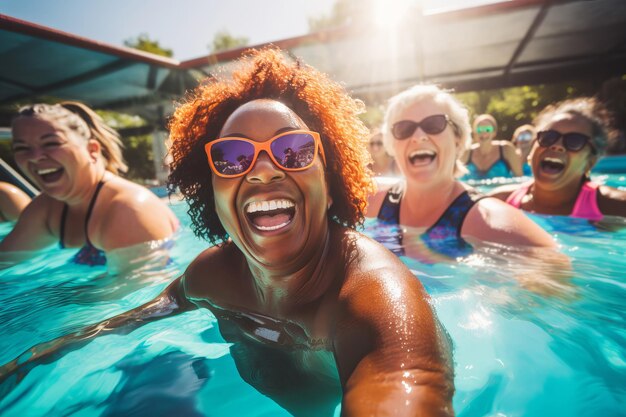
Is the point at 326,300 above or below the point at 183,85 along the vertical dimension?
below

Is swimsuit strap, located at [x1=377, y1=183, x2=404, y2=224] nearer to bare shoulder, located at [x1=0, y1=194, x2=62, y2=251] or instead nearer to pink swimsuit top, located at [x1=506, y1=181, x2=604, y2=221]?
pink swimsuit top, located at [x1=506, y1=181, x2=604, y2=221]

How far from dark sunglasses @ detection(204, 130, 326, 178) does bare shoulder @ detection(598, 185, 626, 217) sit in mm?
3781

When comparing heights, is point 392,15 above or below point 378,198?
above

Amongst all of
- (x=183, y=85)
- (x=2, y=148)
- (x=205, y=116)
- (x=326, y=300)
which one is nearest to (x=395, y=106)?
(x=205, y=116)

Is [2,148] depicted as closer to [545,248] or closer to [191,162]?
[191,162]

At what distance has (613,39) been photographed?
8.78 m

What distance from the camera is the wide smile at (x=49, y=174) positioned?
3.03m

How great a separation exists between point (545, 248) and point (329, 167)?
2.12 meters

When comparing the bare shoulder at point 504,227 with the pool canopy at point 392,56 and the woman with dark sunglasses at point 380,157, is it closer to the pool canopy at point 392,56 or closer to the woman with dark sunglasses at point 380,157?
the pool canopy at point 392,56

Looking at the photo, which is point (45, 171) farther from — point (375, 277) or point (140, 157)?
→ point (140, 157)

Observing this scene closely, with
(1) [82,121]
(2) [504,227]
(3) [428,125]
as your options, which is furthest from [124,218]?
(2) [504,227]

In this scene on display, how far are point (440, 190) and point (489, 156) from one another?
244 inches

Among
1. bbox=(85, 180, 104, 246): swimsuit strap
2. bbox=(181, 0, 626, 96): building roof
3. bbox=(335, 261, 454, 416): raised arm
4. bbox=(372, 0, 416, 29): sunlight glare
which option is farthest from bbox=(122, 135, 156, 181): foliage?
bbox=(335, 261, 454, 416): raised arm

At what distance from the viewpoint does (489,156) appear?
8.48 meters
